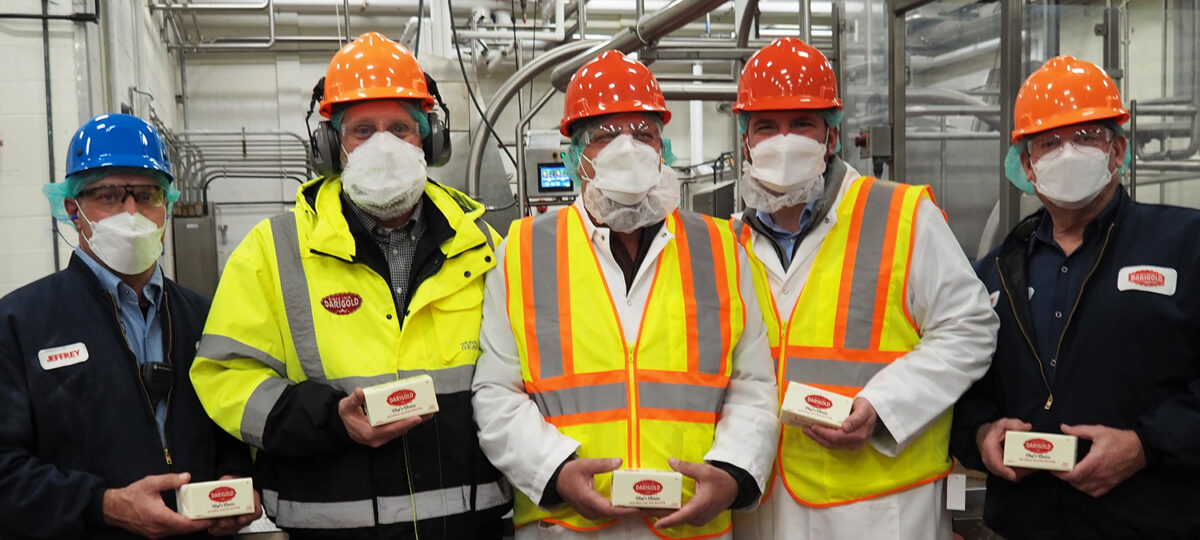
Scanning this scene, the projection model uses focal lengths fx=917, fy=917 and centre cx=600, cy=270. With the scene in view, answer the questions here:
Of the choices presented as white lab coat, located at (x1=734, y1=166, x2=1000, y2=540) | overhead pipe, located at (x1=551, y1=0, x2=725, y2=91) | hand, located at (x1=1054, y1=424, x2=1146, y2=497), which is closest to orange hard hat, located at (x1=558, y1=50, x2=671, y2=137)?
white lab coat, located at (x1=734, y1=166, x2=1000, y2=540)

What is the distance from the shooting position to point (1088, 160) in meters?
1.98

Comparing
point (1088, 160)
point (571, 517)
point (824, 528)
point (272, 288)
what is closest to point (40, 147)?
point (272, 288)

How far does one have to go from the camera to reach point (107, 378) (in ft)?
6.02

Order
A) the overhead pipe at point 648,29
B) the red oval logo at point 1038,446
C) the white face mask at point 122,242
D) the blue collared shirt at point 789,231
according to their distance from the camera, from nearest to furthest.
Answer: the red oval logo at point 1038,446
the white face mask at point 122,242
the blue collared shirt at point 789,231
the overhead pipe at point 648,29

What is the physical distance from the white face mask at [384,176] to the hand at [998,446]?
1.34 meters

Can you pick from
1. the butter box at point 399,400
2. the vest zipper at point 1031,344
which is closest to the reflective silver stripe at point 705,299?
the butter box at point 399,400

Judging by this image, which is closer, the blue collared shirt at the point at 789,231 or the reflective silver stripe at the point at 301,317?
the reflective silver stripe at the point at 301,317

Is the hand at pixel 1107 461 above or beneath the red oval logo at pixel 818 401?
beneath

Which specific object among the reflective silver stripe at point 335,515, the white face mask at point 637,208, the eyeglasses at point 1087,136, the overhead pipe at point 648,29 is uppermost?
the overhead pipe at point 648,29

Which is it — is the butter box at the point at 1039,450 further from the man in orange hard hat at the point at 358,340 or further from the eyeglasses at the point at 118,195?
the eyeglasses at the point at 118,195

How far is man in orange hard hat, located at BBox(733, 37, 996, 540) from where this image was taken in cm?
196

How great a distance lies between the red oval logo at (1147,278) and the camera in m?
1.85

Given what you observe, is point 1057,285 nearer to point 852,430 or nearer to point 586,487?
point 852,430

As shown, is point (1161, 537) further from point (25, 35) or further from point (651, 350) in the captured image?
point (25, 35)
